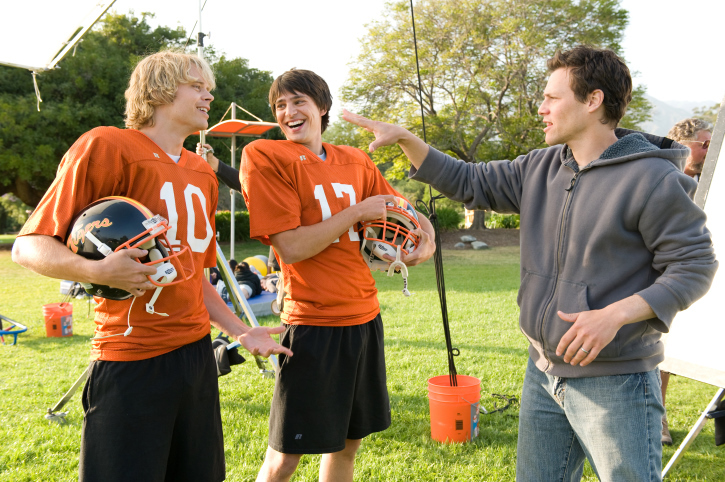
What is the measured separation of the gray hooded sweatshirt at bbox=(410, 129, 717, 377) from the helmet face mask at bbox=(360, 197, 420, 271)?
609 mm

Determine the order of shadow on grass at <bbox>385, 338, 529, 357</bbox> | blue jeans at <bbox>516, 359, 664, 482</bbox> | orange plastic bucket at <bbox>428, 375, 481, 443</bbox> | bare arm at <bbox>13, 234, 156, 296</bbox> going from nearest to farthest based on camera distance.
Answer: bare arm at <bbox>13, 234, 156, 296</bbox> → blue jeans at <bbox>516, 359, 664, 482</bbox> → orange plastic bucket at <bbox>428, 375, 481, 443</bbox> → shadow on grass at <bbox>385, 338, 529, 357</bbox>

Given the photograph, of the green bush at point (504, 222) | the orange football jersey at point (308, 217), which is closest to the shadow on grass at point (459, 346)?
the orange football jersey at point (308, 217)

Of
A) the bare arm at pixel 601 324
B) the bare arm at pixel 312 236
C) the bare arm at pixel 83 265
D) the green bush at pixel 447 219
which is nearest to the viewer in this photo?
the bare arm at pixel 83 265

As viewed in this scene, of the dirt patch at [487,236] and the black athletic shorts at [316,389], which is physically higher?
the black athletic shorts at [316,389]

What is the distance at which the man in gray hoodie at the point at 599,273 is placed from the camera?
78.7 inches

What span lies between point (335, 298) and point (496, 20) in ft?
91.4

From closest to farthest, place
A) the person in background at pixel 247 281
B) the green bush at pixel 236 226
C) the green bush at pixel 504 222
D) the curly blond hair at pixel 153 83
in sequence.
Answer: the curly blond hair at pixel 153 83 → the person in background at pixel 247 281 → the green bush at pixel 236 226 → the green bush at pixel 504 222

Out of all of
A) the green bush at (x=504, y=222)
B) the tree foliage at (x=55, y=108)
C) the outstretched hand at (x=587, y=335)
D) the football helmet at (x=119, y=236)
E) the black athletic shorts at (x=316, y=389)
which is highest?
the tree foliage at (x=55, y=108)

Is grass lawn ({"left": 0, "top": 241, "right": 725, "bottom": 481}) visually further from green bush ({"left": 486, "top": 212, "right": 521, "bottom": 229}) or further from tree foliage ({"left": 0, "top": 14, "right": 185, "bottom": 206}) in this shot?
green bush ({"left": 486, "top": 212, "right": 521, "bottom": 229})

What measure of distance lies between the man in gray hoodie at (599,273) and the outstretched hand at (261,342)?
1002 millimetres

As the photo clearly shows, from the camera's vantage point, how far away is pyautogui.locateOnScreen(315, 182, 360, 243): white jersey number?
2.72 meters

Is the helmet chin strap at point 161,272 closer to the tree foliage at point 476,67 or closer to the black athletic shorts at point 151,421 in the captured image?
the black athletic shorts at point 151,421

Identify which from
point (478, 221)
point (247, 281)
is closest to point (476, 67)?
point (478, 221)

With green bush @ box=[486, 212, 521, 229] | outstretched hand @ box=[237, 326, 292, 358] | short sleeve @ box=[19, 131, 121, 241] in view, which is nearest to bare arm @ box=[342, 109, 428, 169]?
outstretched hand @ box=[237, 326, 292, 358]
